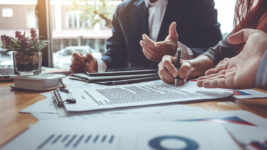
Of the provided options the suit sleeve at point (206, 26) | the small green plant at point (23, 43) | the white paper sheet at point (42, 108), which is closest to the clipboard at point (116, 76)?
the small green plant at point (23, 43)

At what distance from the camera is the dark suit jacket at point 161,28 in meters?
1.77

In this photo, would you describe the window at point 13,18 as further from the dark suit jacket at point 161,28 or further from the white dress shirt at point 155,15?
the white dress shirt at point 155,15

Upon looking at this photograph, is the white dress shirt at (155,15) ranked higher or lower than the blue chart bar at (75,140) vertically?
higher

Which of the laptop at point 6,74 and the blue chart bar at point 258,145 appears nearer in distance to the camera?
the blue chart bar at point 258,145

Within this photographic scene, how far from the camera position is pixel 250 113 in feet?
1.74

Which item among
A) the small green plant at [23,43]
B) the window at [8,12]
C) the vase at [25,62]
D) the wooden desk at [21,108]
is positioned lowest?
the wooden desk at [21,108]

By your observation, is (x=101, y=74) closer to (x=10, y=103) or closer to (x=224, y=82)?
(x=10, y=103)

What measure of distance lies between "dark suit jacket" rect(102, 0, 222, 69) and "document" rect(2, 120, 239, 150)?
3.99 feet

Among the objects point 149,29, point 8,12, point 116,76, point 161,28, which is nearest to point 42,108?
point 116,76

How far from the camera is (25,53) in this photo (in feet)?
3.54

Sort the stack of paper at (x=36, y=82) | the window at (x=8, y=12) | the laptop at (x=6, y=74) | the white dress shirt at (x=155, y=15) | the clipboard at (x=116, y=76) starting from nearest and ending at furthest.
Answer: the stack of paper at (x=36, y=82) < the clipboard at (x=116, y=76) < the laptop at (x=6, y=74) < the white dress shirt at (x=155, y=15) < the window at (x=8, y=12)

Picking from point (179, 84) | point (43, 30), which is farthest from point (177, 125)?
point (43, 30)

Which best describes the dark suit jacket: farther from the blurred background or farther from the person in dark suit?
the blurred background

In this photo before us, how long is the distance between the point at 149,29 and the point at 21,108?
1.53 metres
